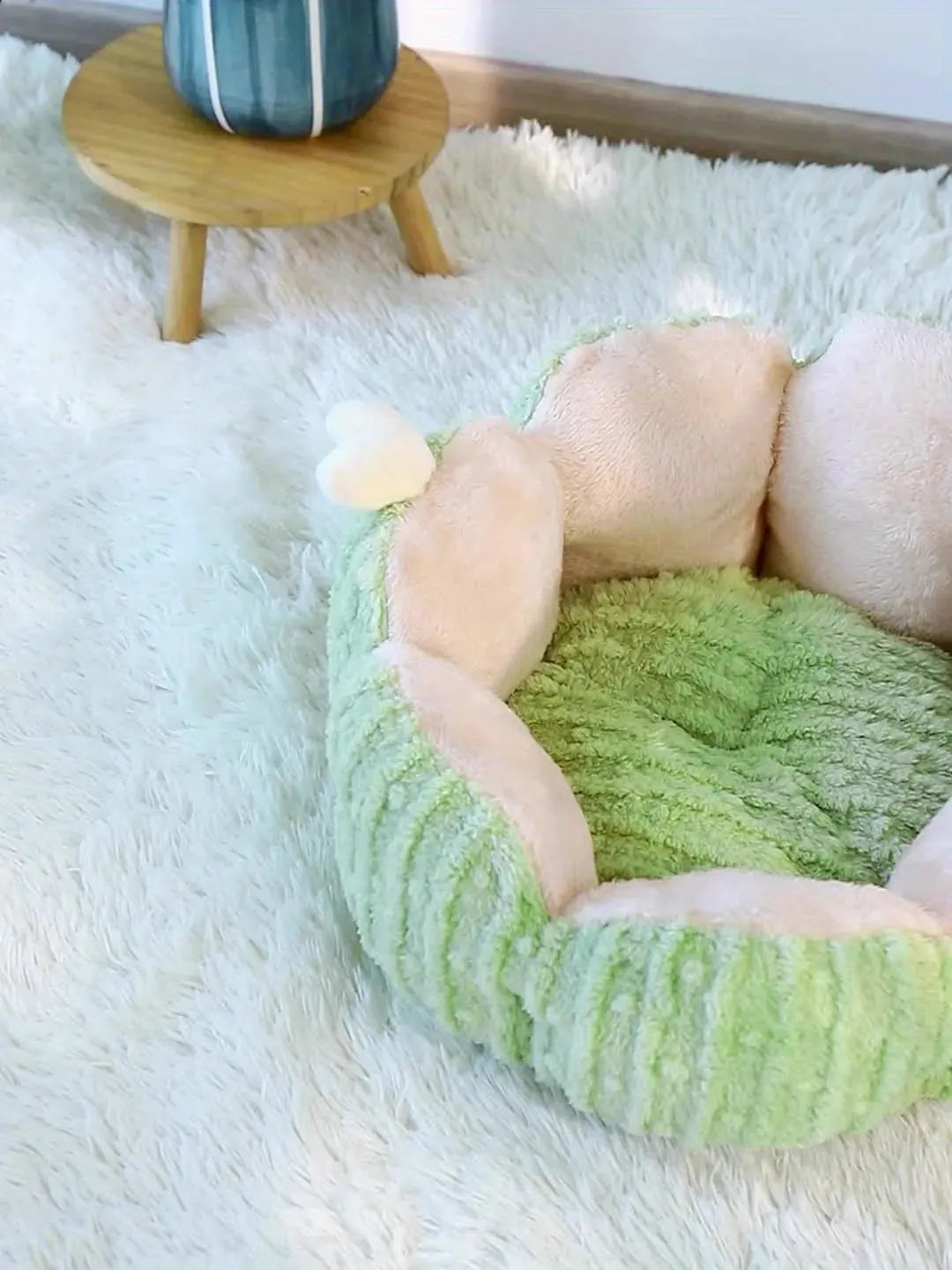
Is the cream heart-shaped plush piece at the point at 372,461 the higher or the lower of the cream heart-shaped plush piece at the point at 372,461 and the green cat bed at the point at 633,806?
the higher

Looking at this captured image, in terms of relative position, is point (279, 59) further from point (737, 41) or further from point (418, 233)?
point (737, 41)

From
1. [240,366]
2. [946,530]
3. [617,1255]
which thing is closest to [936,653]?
[946,530]

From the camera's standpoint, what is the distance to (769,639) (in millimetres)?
833

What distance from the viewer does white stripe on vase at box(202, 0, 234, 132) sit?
966 mm

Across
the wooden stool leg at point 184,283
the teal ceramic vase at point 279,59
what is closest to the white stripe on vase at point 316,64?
the teal ceramic vase at point 279,59

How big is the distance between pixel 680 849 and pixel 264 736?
26cm

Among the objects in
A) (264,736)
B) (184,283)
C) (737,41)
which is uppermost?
(737,41)

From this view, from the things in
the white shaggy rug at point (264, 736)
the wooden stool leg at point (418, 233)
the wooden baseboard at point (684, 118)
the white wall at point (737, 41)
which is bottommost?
the white shaggy rug at point (264, 736)

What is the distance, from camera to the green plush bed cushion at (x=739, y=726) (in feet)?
2.37

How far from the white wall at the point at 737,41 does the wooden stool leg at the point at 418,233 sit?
24cm

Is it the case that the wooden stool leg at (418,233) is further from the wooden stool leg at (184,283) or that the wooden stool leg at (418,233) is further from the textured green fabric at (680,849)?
the textured green fabric at (680,849)

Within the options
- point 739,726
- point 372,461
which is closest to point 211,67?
point 372,461

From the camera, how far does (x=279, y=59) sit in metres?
0.97

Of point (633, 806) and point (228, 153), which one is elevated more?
point (228, 153)
